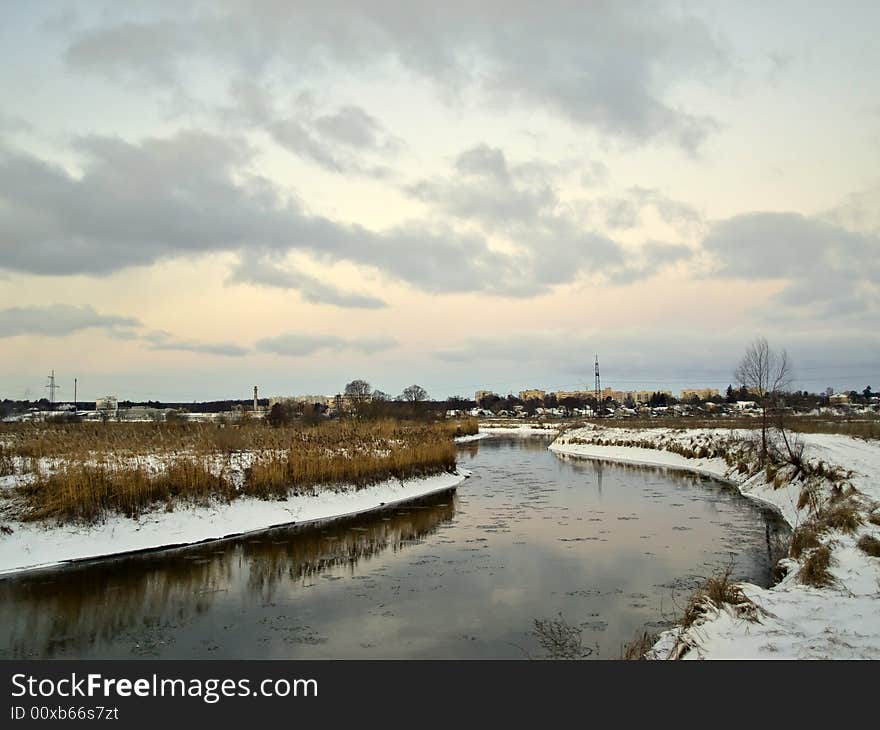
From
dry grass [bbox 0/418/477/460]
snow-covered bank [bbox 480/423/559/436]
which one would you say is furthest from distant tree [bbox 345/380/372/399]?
dry grass [bbox 0/418/477/460]

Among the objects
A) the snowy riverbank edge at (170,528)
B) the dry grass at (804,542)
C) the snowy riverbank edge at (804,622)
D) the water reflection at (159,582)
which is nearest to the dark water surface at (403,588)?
the water reflection at (159,582)

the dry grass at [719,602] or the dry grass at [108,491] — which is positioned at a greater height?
the dry grass at [108,491]

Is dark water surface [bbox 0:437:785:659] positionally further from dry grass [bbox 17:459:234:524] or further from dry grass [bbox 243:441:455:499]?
dry grass [bbox 243:441:455:499]

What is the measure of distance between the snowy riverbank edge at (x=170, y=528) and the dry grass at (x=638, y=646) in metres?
10.8

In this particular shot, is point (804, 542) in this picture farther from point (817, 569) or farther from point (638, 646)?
point (638, 646)

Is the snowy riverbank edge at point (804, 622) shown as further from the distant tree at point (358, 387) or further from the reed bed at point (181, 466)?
the distant tree at point (358, 387)

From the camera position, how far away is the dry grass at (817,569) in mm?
8922

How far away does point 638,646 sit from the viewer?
7.45 metres

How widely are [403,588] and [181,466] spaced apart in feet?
27.3

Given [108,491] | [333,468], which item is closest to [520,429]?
[333,468]

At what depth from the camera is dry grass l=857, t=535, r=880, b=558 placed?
32.6ft
